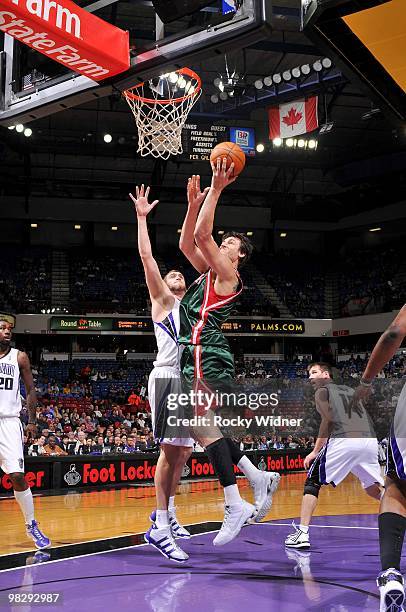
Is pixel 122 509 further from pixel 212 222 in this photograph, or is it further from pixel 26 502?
pixel 212 222

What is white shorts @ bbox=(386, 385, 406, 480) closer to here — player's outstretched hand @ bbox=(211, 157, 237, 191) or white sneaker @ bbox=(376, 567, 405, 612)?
white sneaker @ bbox=(376, 567, 405, 612)

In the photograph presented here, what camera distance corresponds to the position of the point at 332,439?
620cm

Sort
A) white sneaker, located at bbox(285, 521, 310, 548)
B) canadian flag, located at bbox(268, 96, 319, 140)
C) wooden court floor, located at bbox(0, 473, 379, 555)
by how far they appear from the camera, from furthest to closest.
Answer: canadian flag, located at bbox(268, 96, 319, 140)
wooden court floor, located at bbox(0, 473, 379, 555)
white sneaker, located at bbox(285, 521, 310, 548)

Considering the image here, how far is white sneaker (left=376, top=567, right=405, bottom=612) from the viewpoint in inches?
123

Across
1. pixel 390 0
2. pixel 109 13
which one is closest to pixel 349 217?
pixel 109 13

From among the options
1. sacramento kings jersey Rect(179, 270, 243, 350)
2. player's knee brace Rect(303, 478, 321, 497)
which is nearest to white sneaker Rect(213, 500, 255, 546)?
sacramento kings jersey Rect(179, 270, 243, 350)

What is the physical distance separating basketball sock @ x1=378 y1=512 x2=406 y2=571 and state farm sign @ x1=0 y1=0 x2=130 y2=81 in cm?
380

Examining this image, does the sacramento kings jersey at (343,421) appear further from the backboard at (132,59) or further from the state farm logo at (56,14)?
the state farm logo at (56,14)

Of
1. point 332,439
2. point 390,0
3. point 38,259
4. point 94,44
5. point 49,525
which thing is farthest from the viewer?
point 38,259

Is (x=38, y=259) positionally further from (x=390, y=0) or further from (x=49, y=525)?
(x=390, y=0)

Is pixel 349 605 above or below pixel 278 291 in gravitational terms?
below

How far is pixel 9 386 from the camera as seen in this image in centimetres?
671

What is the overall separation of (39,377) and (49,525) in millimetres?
17397

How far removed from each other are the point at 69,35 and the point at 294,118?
1226 cm
